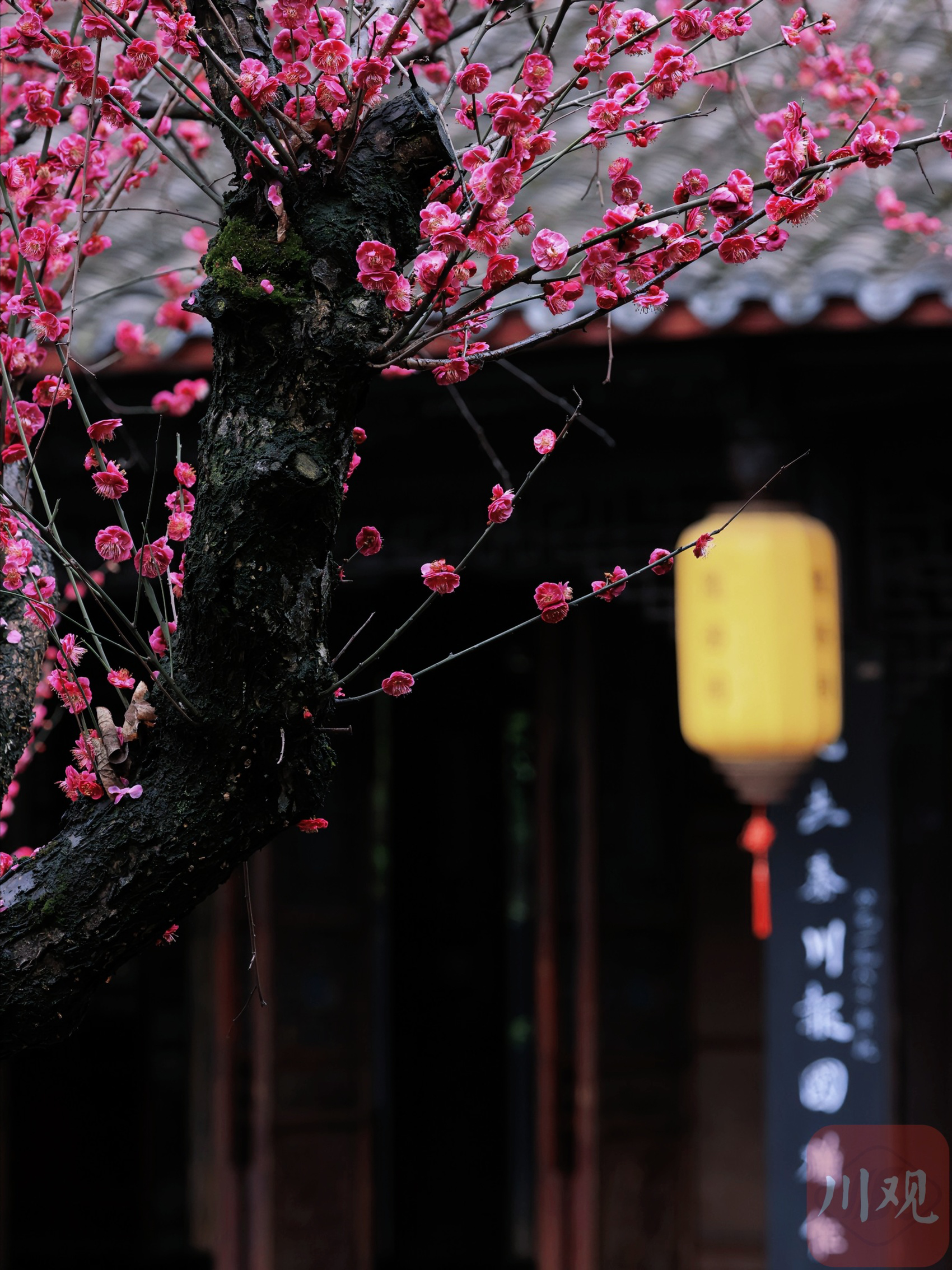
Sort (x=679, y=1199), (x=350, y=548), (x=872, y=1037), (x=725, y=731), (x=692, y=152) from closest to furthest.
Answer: (x=725, y=731)
(x=872, y=1037)
(x=692, y=152)
(x=350, y=548)
(x=679, y=1199)

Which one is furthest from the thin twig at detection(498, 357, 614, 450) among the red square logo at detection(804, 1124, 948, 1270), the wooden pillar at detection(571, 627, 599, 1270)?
the red square logo at detection(804, 1124, 948, 1270)

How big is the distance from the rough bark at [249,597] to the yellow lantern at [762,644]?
6.54 ft

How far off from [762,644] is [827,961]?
0.98 metres

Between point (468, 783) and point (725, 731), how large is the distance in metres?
2.75

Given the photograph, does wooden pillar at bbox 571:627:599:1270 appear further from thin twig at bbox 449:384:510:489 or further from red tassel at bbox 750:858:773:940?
thin twig at bbox 449:384:510:489

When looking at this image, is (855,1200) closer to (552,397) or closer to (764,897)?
(764,897)

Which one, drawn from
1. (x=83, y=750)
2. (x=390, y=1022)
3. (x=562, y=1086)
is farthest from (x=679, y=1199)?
(x=83, y=750)

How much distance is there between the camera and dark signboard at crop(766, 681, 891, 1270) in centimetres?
368

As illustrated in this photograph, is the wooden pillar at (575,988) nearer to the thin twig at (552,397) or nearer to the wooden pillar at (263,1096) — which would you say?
the wooden pillar at (263,1096)

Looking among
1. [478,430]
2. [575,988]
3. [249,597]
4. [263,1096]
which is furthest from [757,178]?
[263,1096]

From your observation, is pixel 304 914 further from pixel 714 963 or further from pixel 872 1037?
pixel 872 1037

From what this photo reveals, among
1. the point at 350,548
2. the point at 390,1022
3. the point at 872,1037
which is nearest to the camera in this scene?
the point at 872,1037

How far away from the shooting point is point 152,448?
4.33m

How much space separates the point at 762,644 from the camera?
131 inches
